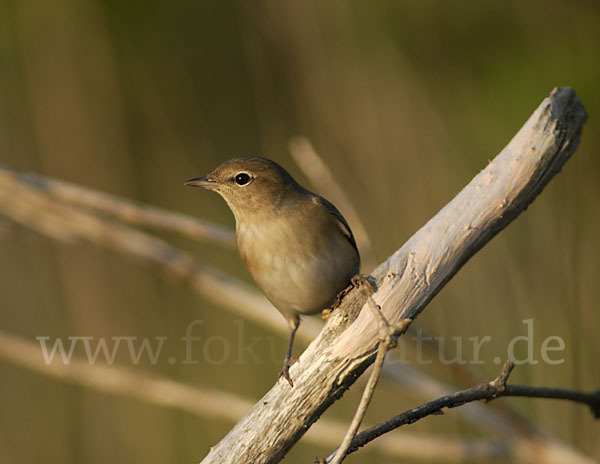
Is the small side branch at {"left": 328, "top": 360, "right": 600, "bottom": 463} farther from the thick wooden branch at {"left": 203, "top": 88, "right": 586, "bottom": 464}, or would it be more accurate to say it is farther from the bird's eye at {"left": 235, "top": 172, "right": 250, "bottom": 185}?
the bird's eye at {"left": 235, "top": 172, "right": 250, "bottom": 185}

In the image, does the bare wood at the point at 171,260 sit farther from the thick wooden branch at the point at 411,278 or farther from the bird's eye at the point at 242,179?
the thick wooden branch at the point at 411,278

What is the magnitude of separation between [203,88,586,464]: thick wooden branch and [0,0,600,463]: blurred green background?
1185 millimetres

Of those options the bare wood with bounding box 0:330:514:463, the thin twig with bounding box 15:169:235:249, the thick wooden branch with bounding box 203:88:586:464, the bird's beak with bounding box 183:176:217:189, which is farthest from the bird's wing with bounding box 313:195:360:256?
the bare wood with bounding box 0:330:514:463

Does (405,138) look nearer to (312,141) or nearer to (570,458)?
(312,141)

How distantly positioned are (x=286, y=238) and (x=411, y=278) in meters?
0.81

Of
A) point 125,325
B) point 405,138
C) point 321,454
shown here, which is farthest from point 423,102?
point 125,325

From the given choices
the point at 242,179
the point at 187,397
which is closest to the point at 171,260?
the point at 187,397

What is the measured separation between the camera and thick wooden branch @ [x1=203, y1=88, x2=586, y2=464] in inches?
59.3

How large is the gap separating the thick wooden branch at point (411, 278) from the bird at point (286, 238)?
570 millimetres

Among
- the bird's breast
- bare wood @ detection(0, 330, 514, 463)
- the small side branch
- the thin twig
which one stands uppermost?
the thin twig

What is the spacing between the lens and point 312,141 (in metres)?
4.14

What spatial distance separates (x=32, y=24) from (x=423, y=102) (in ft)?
8.43

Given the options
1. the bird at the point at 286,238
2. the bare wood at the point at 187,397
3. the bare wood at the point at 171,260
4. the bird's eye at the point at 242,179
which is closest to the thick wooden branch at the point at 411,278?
the bird at the point at 286,238

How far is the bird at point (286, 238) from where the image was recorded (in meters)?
2.21
